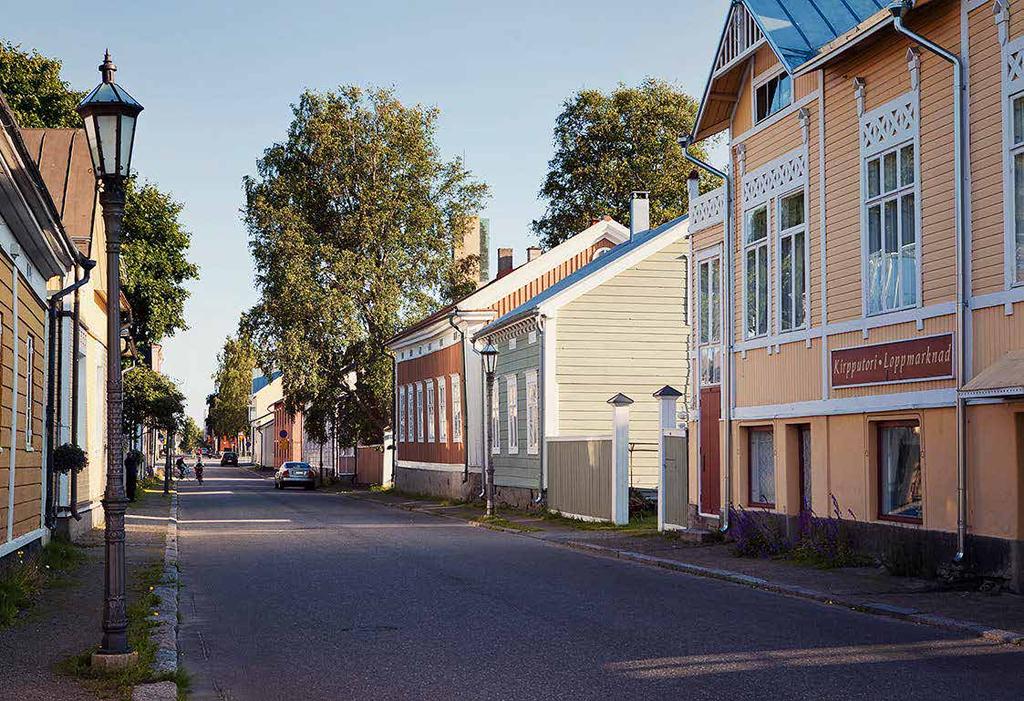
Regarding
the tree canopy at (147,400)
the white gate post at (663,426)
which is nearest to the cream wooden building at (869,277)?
the white gate post at (663,426)

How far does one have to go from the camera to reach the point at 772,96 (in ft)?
66.9

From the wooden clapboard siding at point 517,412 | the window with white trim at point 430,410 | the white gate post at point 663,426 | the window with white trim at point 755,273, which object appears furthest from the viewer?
the window with white trim at point 430,410

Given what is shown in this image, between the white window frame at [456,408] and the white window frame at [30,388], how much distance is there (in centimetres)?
2459

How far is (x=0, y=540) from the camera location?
14359mm

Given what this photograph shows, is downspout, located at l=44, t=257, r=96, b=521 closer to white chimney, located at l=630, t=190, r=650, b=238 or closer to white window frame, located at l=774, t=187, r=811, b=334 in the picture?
white window frame, located at l=774, t=187, r=811, b=334

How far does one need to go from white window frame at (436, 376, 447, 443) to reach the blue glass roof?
2557 centimetres

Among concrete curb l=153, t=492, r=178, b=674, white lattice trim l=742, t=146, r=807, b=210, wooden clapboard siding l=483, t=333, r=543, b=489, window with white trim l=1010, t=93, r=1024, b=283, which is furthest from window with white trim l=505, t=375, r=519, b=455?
window with white trim l=1010, t=93, r=1024, b=283

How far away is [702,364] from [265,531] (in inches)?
393

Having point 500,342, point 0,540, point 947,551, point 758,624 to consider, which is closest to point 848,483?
point 947,551

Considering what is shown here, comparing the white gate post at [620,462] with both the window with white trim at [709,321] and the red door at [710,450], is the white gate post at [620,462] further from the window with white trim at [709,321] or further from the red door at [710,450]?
the red door at [710,450]

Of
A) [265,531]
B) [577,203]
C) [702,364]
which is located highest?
[577,203]

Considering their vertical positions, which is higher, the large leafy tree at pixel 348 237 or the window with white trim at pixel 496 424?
the large leafy tree at pixel 348 237

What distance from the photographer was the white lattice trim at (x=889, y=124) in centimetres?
1591

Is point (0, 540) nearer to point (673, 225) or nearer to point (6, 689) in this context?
point (6, 689)
